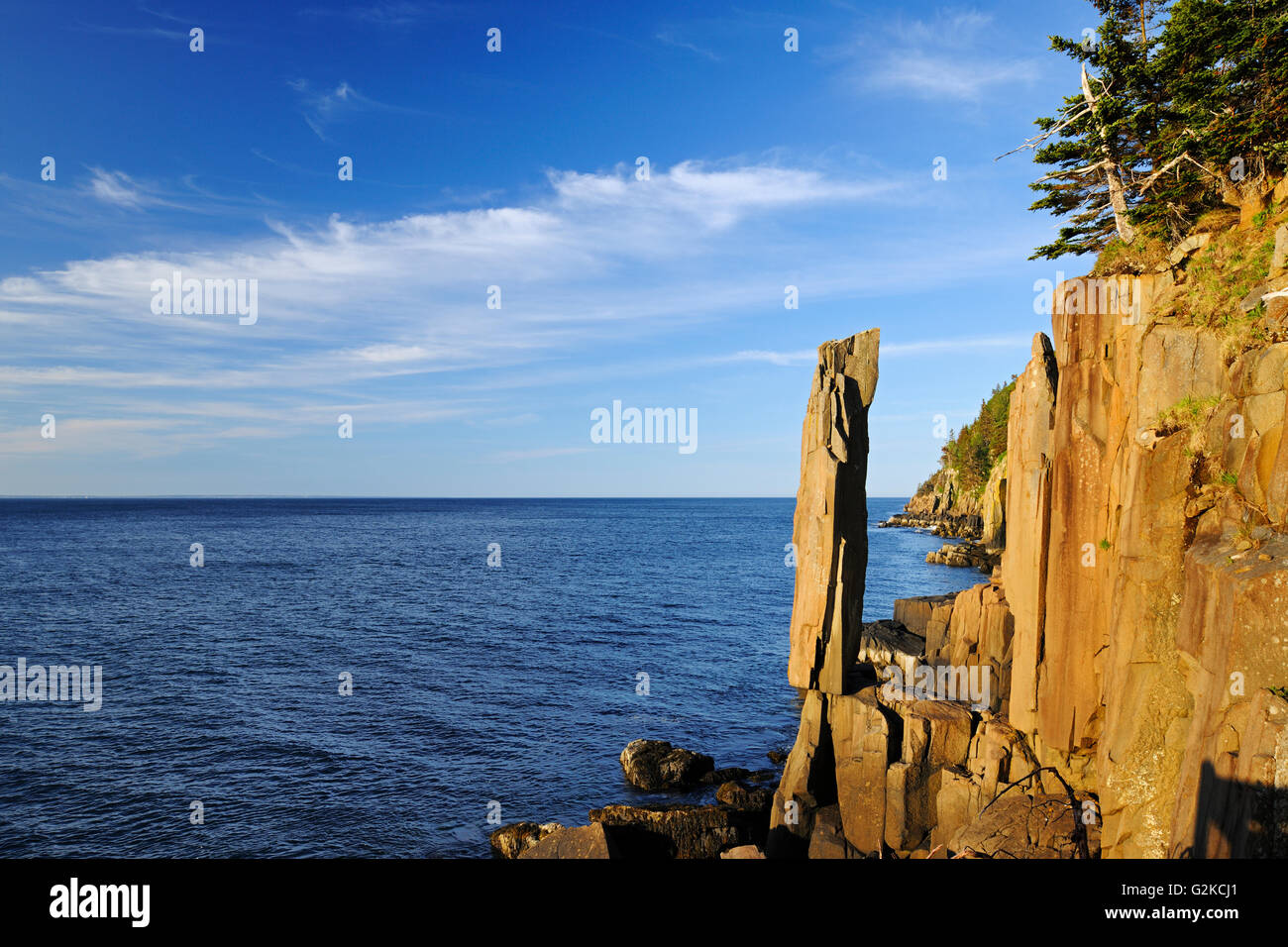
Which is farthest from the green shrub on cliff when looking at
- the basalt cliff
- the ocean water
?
the basalt cliff

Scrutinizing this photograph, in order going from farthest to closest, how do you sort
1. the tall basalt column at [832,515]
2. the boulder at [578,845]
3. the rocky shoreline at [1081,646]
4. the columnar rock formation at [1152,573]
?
the tall basalt column at [832,515] → the boulder at [578,845] → the rocky shoreline at [1081,646] → the columnar rock formation at [1152,573]

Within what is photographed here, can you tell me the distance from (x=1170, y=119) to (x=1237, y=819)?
26866mm

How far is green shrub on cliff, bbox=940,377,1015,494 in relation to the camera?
110169 mm

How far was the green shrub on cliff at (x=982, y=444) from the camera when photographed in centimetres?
11017

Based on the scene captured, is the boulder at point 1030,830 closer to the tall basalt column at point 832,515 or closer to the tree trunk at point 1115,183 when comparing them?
the tall basalt column at point 832,515

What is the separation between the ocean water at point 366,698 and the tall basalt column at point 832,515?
7.87m

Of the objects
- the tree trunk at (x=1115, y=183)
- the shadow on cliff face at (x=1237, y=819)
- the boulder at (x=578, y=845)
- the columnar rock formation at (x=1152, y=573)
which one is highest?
the tree trunk at (x=1115, y=183)

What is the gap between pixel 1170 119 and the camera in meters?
26.9

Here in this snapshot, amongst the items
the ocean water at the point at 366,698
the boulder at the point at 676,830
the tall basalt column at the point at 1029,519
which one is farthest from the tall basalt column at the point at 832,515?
the ocean water at the point at 366,698

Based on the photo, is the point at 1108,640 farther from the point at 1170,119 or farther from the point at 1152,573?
the point at 1170,119

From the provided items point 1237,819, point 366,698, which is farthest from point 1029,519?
point 366,698

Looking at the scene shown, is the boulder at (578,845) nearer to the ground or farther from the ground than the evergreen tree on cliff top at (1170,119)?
nearer to the ground

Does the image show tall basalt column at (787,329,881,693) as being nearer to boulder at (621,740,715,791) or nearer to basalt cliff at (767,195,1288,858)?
basalt cliff at (767,195,1288,858)
